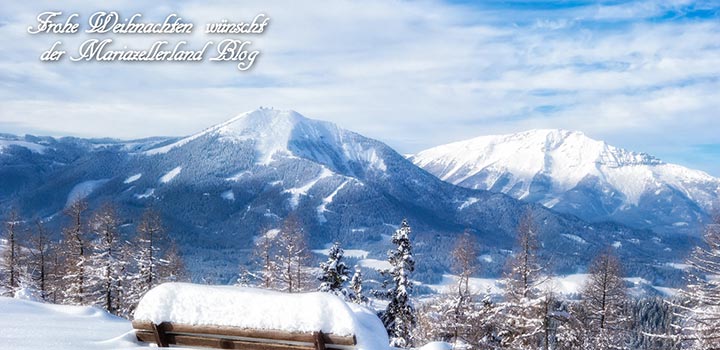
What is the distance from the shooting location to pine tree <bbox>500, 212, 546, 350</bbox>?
24.7 m

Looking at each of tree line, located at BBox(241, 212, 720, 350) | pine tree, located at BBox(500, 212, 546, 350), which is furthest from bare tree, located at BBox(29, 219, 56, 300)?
pine tree, located at BBox(500, 212, 546, 350)

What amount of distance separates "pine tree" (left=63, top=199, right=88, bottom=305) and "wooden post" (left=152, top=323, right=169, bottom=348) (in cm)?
2539

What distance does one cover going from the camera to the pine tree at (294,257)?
34625 millimetres

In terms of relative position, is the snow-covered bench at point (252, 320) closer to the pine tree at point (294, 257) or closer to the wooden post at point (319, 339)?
the wooden post at point (319, 339)

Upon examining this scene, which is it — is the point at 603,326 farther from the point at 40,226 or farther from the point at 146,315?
the point at 40,226

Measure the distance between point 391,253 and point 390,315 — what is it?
3.38m

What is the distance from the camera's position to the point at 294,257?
35000mm

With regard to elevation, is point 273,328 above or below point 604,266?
below

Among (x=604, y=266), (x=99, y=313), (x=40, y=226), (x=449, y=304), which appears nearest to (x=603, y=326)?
(x=604, y=266)

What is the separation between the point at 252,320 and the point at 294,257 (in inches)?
1080

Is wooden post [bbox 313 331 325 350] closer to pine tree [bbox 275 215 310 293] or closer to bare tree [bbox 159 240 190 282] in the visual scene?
pine tree [bbox 275 215 310 293]

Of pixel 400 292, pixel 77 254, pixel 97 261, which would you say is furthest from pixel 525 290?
pixel 77 254

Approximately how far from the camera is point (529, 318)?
24609 mm

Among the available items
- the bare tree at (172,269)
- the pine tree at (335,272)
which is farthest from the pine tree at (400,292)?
the bare tree at (172,269)
